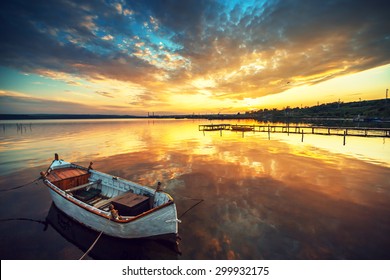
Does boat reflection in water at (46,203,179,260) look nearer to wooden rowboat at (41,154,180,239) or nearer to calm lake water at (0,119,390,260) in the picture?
calm lake water at (0,119,390,260)

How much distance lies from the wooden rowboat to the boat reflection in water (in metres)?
0.58

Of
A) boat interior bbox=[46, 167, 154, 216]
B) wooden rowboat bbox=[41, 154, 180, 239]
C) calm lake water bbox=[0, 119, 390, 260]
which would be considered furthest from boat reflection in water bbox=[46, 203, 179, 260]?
boat interior bbox=[46, 167, 154, 216]

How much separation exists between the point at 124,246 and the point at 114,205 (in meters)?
1.99

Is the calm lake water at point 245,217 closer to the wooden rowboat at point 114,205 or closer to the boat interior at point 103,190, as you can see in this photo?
the wooden rowboat at point 114,205

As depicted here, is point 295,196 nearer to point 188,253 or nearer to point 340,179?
point 340,179

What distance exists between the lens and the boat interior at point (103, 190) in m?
8.52

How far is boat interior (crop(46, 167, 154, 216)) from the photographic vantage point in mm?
8516

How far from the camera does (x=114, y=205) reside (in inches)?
343

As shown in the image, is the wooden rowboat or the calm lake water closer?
the wooden rowboat

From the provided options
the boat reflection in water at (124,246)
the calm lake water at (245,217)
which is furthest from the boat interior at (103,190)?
the calm lake water at (245,217)

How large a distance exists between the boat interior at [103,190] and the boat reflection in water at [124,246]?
4.31 feet

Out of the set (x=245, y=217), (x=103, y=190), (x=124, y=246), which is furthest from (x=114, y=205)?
(x=245, y=217)

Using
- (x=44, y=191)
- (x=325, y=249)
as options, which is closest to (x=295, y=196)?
(x=325, y=249)

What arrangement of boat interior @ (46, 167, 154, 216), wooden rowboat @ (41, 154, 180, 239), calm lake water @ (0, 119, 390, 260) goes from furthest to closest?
boat interior @ (46, 167, 154, 216)
calm lake water @ (0, 119, 390, 260)
wooden rowboat @ (41, 154, 180, 239)
